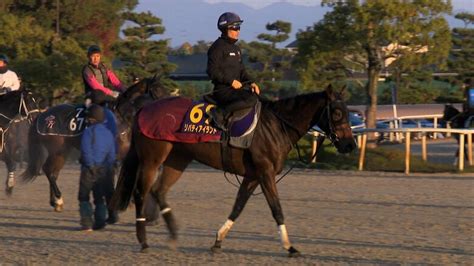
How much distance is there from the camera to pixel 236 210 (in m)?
9.67

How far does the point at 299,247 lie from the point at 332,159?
41.0 feet

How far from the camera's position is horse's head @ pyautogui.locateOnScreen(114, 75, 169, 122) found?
1317 cm

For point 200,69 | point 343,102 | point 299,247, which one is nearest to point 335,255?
point 299,247

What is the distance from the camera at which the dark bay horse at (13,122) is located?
1564 cm

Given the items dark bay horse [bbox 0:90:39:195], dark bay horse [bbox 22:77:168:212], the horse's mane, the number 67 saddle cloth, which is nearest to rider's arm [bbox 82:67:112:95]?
dark bay horse [bbox 22:77:168:212]

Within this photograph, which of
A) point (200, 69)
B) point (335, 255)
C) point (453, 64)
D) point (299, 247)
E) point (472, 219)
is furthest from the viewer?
point (200, 69)

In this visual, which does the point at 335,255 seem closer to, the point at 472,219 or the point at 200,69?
the point at 472,219

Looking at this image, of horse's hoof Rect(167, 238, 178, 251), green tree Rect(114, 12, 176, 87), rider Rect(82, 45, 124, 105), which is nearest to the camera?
horse's hoof Rect(167, 238, 178, 251)

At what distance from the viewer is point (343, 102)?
964 centimetres

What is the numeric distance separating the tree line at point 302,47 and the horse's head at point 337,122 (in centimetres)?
1878

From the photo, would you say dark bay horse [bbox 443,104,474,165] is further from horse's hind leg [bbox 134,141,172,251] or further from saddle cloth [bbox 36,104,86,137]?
horse's hind leg [bbox 134,141,172,251]

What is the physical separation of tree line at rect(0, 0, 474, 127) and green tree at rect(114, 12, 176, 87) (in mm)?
50

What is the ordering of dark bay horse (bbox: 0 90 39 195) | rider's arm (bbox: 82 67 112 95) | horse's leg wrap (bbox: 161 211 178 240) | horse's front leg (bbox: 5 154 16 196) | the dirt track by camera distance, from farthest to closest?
dark bay horse (bbox: 0 90 39 195) < horse's front leg (bbox: 5 154 16 196) < rider's arm (bbox: 82 67 112 95) < horse's leg wrap (bbox: 161 211 178 240) < the dirt track

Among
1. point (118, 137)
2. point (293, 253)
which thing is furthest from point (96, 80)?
point (293, 253)
